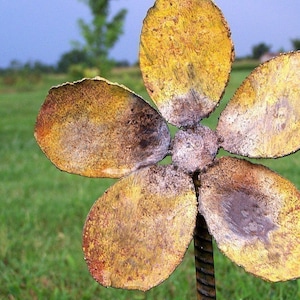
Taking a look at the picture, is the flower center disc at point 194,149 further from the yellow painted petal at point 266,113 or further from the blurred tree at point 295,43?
the blurred tree at point 295,43

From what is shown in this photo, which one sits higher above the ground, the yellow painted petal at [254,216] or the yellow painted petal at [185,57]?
the yellow painted petal at [185,57]

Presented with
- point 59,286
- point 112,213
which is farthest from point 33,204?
point 112,213

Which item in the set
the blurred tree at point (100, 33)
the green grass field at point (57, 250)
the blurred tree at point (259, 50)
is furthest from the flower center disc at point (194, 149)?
the blurred tree at point (259, 50)

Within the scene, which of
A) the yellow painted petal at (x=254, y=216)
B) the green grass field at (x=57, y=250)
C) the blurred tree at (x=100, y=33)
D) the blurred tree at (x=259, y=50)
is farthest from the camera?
the blurred tree at (x=259, y=50)

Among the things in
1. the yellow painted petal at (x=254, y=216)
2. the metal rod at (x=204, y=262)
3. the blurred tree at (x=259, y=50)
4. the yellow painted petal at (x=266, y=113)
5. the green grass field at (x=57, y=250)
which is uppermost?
the yellow painted petal at (x=266, y=113)

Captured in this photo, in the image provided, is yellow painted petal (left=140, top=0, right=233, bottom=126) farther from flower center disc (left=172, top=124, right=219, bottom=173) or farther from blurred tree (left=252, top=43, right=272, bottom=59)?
blurred tree (left=252, top=43, right=272, bottom=59)

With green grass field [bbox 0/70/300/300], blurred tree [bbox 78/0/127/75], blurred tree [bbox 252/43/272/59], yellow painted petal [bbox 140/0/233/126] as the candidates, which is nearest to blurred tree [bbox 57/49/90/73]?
blurred tree [bbox 78/0/127/75]

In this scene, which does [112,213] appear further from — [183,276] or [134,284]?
[183,276]
